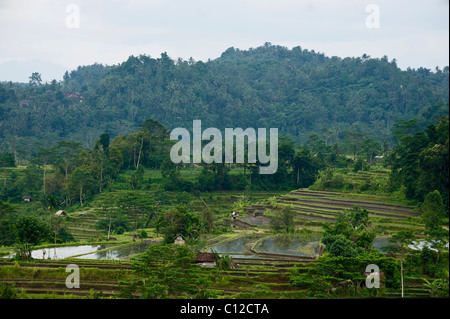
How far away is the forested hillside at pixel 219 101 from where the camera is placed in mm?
52281

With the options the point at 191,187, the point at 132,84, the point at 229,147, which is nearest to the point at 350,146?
the point at 229,147

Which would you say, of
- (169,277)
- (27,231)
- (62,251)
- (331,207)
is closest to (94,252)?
(62,251)

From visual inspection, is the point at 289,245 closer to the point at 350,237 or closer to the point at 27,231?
the point at 350,237

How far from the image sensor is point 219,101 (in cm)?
6209

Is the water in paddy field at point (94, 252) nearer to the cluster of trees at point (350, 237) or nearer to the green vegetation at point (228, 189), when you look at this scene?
the green vegetation at point (228, 189)

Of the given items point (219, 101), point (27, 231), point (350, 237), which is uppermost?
point (219, 101)

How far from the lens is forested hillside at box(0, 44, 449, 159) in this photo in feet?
172

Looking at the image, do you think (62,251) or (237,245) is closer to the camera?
(62,251)

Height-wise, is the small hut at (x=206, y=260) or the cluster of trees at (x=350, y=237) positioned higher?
the cluster of trees at (x=350, y=237)

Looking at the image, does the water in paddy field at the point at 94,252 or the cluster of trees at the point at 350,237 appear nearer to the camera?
the cluster of trees at the point at 350,237

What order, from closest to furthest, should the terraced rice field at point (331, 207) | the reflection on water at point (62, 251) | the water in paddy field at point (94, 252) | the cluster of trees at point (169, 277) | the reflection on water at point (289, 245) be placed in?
the cluster of trees at point (169, 277)
the reflection on water at point (62, 251)
the water in paddy field at point (94, 252)
the reflection on water at point (289, 245)
the terraced rice field at point (331, 207)

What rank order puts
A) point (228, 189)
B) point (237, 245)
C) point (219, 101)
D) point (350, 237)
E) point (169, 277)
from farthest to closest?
1. point (219, 101)
2. point (228, 189)
3. point (237, 245)
4. point (350, 237)
5. point (169, 277)

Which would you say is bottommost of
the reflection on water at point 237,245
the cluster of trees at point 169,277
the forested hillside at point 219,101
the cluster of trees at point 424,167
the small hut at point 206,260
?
the reflection on water at point 237,245

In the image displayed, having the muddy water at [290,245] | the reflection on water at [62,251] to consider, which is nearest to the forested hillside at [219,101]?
the reflection on water at [62,251]
